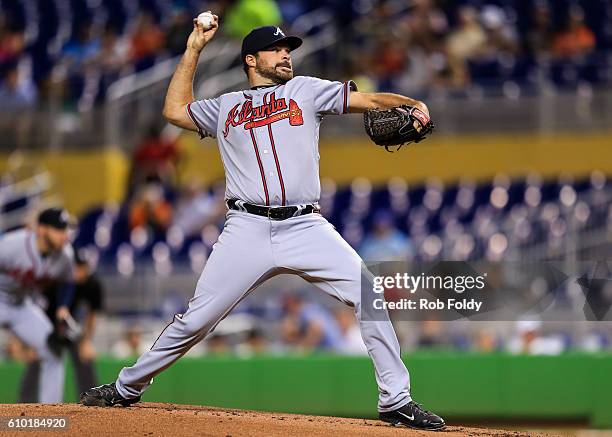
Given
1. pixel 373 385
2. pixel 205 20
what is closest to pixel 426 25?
pixel 373 385

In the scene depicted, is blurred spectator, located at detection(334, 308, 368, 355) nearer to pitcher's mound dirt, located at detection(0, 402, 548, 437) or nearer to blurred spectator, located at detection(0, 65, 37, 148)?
pitcher's mound dirt, located at detection(0, 402, 548, 437)

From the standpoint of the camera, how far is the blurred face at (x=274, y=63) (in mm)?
5738

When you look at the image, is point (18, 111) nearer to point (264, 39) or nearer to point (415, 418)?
point (264, 39)

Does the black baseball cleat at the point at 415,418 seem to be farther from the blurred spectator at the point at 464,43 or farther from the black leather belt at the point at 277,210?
the blurred spectator at the point at 464,43

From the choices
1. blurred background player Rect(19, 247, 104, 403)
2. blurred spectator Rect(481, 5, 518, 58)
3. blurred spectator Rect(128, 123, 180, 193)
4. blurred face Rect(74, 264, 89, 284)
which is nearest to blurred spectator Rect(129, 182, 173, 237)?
blurred spectator Rect(128, 123, 180, 193)

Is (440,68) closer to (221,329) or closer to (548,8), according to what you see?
(548,8)

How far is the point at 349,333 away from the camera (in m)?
11.1

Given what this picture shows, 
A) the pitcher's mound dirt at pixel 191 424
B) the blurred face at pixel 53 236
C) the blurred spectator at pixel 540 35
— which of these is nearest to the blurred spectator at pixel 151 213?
the blurred face at pixel 53 236

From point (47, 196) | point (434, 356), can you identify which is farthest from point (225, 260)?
point (47, 196)

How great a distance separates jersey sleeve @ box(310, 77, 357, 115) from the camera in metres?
5.57

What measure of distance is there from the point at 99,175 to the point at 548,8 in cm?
630

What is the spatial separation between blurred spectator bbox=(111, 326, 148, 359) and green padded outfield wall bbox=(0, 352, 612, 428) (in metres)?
0.33

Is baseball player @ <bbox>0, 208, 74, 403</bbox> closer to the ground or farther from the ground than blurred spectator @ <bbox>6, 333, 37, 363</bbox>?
farther from the ground

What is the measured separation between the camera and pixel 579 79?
1435 centimetres
